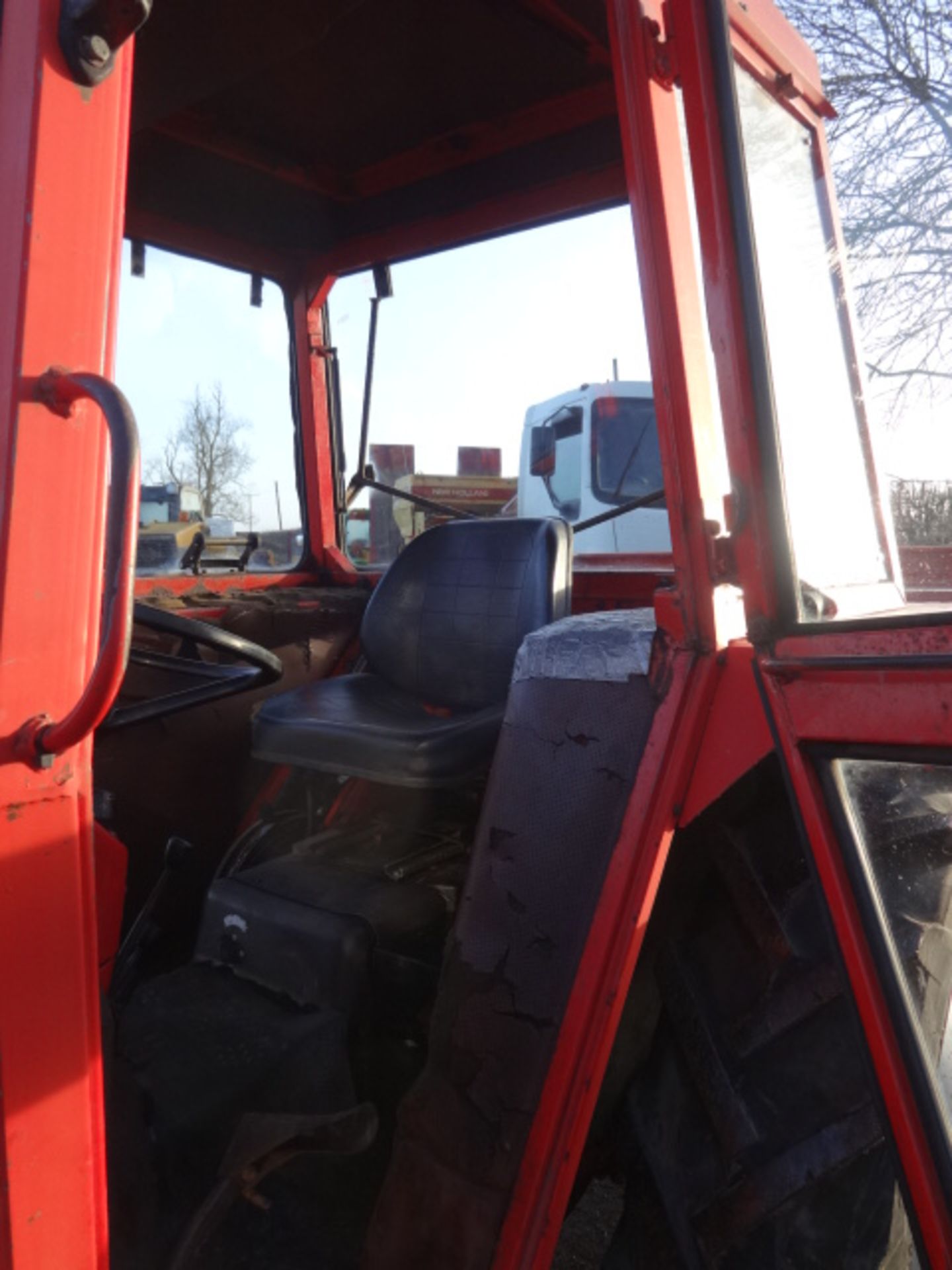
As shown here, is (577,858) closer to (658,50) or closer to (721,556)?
(721,556)

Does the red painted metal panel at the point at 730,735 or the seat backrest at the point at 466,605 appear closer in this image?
the red painted metal panel at the point at 730,735

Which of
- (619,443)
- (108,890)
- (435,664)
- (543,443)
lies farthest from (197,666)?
(619,443)

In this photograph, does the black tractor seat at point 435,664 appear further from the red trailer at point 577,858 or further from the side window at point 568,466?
the side window at point 568,466

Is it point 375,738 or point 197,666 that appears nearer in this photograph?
point 197,666

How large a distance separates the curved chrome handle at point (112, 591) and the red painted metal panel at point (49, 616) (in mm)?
28

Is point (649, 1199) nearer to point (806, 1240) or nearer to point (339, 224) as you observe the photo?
point (806, 1240)

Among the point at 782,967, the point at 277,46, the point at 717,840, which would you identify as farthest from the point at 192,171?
the point at 782,967

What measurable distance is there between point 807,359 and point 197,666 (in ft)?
3.26

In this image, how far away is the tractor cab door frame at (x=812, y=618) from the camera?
2.50 feet

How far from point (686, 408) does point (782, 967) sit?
0.56 meters

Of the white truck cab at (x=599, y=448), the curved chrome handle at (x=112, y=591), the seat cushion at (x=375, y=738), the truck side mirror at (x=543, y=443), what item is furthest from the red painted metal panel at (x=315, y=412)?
the white truck cab at (x=599, y=448)

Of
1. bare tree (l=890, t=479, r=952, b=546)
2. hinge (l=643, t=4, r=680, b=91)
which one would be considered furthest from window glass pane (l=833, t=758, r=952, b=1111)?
hinge (l=643, t=4, r=680, b=91)

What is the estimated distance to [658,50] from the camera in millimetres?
1026

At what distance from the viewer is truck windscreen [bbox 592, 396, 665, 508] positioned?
21.3 ft
